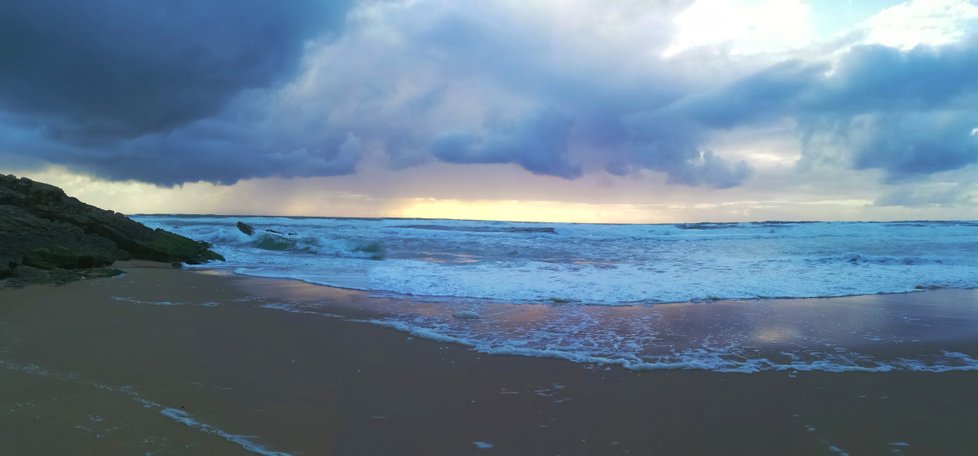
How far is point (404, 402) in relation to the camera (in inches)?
150

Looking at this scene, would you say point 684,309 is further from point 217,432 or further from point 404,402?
point 217,432

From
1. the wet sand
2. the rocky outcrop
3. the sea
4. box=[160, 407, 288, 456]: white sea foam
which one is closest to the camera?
box=[160, 407, 288, 456]: white sea foam

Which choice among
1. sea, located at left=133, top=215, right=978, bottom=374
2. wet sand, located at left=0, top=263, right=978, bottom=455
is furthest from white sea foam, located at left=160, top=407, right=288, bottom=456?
sea, located at left=133, top=215, right=978, bottom=374

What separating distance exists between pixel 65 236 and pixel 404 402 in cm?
1269

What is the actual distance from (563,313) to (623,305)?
4.28 ft

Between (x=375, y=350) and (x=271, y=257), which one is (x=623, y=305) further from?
(x=271, y=257)

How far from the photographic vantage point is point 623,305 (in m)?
8.27

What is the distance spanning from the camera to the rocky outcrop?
34.3 feet

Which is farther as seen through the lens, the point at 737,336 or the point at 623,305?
the point at 623,305

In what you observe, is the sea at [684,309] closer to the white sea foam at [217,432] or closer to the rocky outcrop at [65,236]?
the rocky outcrop at [65,236]

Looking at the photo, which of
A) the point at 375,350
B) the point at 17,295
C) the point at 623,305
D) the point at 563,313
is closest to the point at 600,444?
the point at 375,350

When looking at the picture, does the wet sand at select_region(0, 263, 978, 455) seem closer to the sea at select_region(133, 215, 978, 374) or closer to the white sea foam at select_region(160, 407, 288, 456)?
the white sea foam at select_region(160, 407, 288, 456)

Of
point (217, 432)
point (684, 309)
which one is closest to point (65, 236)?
point (217, 432)

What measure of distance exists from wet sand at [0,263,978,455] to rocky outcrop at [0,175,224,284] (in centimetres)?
607
